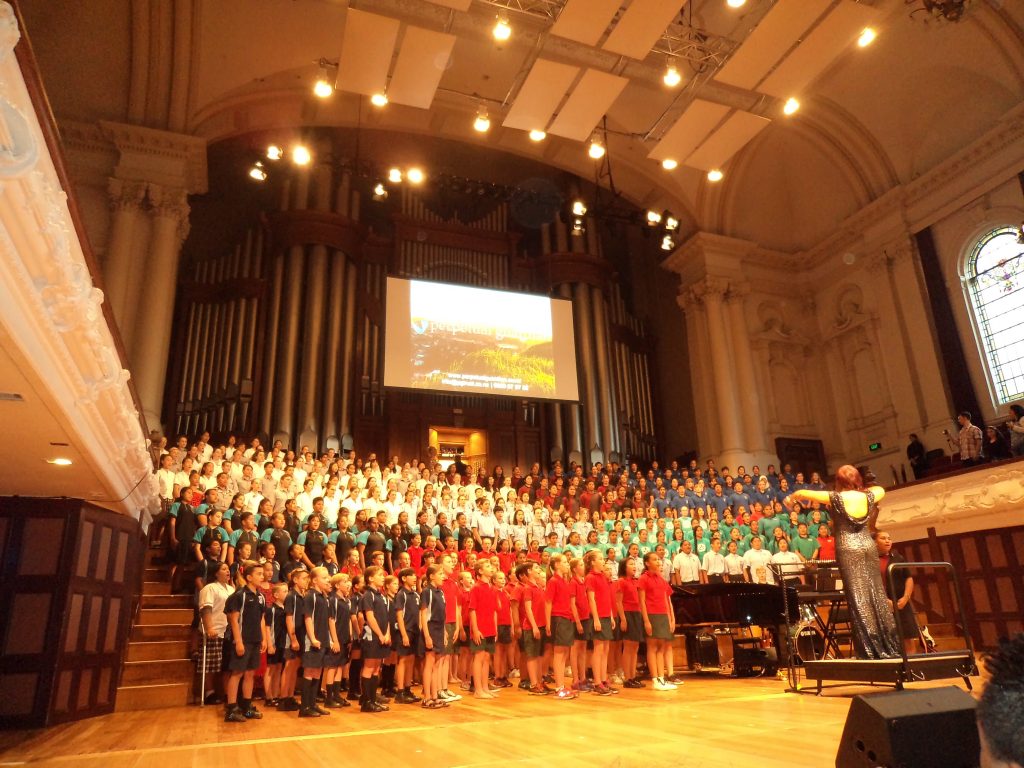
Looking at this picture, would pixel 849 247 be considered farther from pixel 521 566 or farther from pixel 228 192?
pixel 228 192

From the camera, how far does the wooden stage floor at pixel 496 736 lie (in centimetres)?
335

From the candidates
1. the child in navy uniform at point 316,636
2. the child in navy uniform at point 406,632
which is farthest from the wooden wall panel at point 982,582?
the child in navy uniform at point 316,636

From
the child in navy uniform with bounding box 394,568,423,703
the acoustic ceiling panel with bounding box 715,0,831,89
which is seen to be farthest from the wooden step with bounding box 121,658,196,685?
the acoustic ceiling panel with bounding box 715,0,831,89

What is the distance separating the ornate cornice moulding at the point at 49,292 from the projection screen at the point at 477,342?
833cm

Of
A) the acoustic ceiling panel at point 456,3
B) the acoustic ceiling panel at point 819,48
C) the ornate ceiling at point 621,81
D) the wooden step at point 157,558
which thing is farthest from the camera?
the ornate ceiling at point 621,81

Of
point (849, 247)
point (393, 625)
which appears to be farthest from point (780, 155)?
point (393, 625)

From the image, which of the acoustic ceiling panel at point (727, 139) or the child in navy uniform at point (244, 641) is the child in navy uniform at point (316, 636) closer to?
the child in navy uniform at point (244, 641)

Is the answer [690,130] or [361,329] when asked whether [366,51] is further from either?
[361,329]

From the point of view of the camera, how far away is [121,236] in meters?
12.1

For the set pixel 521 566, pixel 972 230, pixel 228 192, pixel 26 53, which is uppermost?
pixel 228 192

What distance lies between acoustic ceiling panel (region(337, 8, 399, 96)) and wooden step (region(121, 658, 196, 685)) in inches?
317

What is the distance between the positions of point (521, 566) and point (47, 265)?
5261 mm

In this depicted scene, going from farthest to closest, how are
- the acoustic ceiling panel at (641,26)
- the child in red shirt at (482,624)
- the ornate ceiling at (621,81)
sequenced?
the ornate ceiling at (621,81)
the acoustic ceiling panel at (641,26)
the child in red shirt at (482,624)

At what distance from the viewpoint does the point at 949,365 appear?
41.5ft
